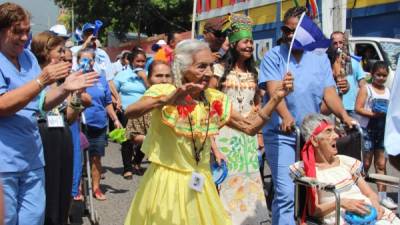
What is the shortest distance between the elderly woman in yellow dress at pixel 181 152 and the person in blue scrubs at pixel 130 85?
13.6 ft

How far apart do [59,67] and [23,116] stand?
15.8 inches

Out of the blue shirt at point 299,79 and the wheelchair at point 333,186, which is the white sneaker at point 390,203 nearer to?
the wheelchair at point 333,186

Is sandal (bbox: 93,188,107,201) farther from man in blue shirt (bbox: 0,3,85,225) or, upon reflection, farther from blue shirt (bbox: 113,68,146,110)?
man in blue shirt (bbox: 0,3,85,225)

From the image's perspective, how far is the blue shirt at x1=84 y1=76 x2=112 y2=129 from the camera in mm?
6711

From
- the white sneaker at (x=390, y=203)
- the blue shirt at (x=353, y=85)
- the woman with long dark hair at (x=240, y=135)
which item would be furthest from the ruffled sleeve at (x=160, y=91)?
the blue shirt at (x=353, y=85)

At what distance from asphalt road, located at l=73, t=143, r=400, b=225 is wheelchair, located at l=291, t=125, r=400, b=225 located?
2352mm

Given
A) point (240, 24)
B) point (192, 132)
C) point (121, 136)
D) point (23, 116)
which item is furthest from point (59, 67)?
point (121, 136)

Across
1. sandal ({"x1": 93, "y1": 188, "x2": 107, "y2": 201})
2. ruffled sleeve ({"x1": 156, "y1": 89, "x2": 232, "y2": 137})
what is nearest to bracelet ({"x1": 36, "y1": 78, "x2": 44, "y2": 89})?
ruffled sleeve ({"x1": 156, "y1": 89, "x2": 232, "y2": 137})

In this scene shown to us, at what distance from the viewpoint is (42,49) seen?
15.0ft

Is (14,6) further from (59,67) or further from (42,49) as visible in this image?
(42,49)

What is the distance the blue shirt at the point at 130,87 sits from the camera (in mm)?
7879

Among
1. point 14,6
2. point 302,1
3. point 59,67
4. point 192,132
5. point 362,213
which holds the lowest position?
point 362,213

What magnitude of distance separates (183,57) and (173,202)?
84 cm

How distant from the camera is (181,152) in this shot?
Answer: 351cm
